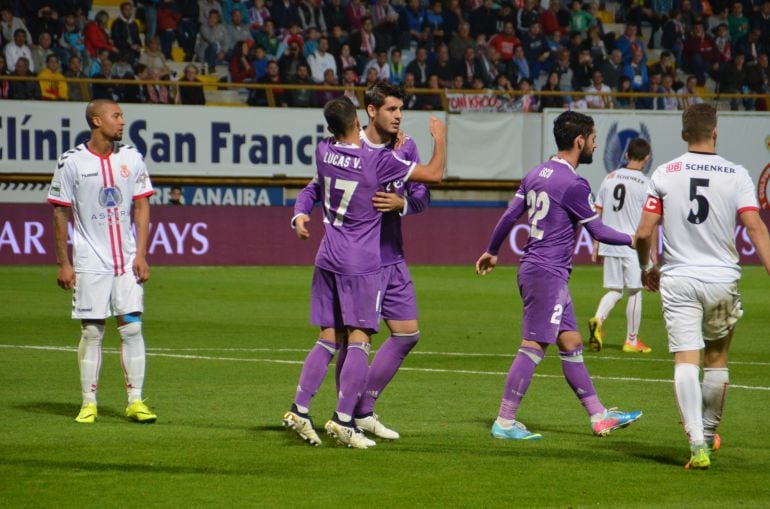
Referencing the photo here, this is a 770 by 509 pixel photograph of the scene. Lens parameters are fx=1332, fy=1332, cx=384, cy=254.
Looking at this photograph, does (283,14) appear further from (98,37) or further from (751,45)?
(751,45)

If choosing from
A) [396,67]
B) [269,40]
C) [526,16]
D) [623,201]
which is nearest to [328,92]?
[396,67]

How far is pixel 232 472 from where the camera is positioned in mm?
7152

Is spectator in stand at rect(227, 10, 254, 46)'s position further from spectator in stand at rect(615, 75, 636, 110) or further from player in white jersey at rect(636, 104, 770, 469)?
player in white jersey at rect(636, 104, 770, 469)

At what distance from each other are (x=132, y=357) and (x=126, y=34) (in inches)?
719

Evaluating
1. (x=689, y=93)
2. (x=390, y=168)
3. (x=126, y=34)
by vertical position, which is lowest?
(x=390, y=168)

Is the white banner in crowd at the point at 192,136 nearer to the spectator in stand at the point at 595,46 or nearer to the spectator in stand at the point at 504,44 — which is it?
the spectator in stand at the point at 504,44

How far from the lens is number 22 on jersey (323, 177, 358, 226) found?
26.1 feet

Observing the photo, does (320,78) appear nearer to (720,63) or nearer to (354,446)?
(720,63)

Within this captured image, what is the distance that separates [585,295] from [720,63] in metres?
13.2

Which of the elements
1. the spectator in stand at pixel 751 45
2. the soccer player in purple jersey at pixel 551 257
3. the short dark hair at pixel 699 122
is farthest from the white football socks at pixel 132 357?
the spectator in stand at pixel 751 45

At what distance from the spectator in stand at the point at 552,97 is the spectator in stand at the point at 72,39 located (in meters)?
9.41

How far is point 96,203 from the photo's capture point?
29.2ft

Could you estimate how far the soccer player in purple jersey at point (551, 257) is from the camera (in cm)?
845

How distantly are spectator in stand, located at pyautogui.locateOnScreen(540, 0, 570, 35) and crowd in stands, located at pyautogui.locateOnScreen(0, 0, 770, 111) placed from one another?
32 mm
